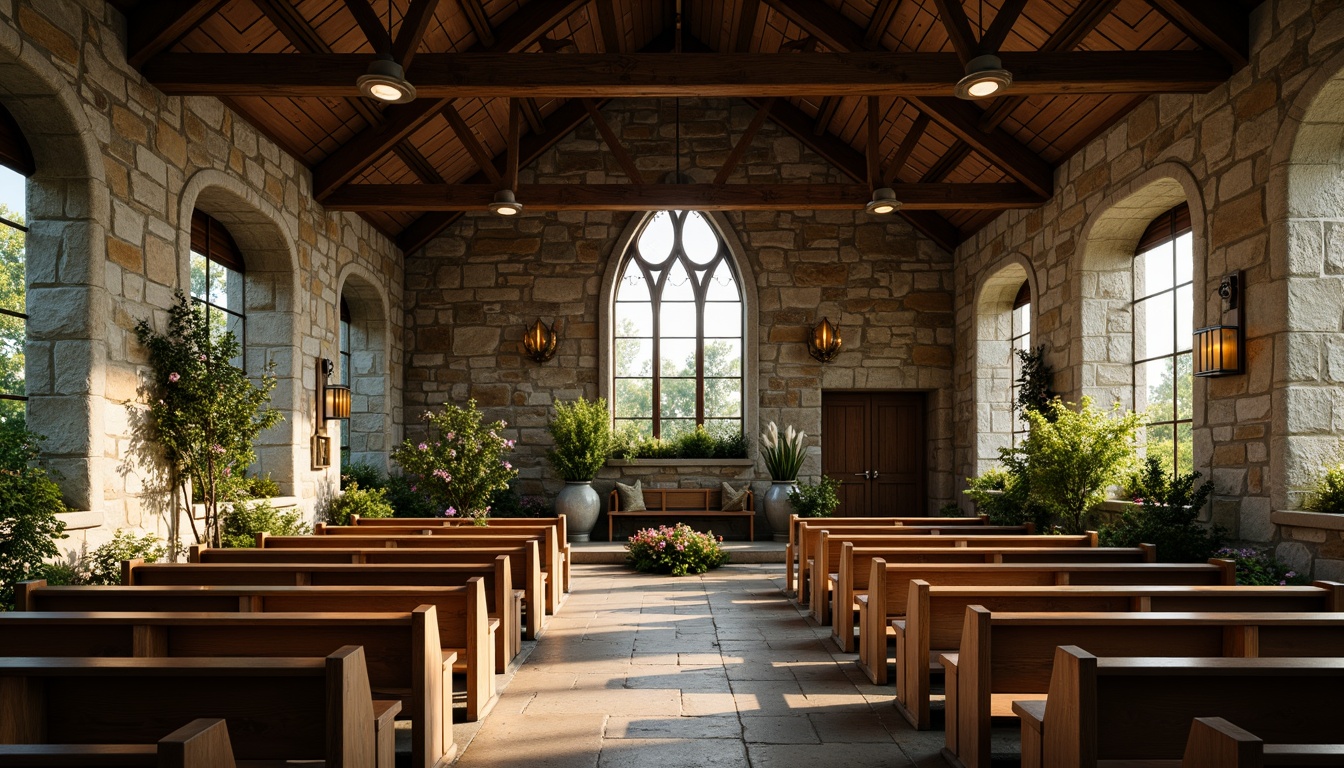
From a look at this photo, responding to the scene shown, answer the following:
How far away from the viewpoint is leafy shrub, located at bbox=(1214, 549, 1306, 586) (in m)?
4.45

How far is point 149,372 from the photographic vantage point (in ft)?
17.3

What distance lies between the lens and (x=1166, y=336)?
6793 mm

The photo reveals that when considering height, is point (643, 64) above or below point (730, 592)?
above

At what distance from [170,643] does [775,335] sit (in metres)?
8.25

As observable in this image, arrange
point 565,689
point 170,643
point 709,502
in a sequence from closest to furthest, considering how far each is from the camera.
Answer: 1. point 170,643
2. point 565,689
3. point 709,502

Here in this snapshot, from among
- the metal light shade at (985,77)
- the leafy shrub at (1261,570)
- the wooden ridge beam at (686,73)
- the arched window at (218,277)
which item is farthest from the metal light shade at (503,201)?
the leafy shrub at (1261,570)

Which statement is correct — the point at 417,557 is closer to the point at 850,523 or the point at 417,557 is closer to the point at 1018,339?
the point at 850,523

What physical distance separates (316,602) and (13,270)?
9.55 feet

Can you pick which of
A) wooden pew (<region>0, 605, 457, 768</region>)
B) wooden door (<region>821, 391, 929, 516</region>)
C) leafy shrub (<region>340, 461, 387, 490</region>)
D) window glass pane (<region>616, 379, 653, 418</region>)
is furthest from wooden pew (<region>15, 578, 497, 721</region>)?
wooden door (<region>821, 391, 929, 516</region>)

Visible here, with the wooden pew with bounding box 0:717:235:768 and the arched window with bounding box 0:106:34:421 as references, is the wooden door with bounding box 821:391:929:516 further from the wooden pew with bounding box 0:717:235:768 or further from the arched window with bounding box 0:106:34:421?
the wooden pew with bounding box 0:717:235:768

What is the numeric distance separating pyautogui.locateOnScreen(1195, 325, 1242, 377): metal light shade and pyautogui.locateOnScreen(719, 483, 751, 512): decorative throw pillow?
5342 mm

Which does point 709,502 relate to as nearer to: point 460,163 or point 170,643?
point 460,163

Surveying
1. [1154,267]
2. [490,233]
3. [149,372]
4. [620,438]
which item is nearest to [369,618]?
[149,372]

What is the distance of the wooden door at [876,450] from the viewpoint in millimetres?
10719
